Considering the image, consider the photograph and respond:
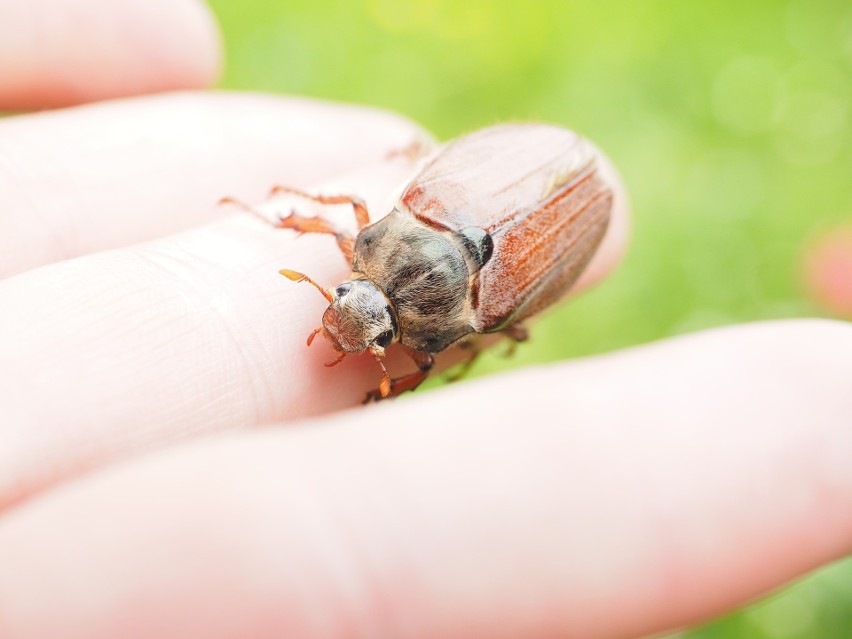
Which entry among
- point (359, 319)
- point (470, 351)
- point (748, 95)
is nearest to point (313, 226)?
point (359, 319)

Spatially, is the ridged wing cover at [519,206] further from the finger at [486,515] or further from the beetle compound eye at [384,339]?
the finger at [486,515]

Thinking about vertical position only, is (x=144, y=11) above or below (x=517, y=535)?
above

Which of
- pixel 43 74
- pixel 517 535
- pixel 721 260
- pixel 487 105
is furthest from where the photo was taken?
pixel 487 105

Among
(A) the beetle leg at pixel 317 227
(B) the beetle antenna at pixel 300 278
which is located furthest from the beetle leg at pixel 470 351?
(B) the beetle antenna at pixel 300 278

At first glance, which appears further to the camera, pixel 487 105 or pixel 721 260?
pixel 487 105

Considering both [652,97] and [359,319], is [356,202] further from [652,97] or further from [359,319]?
[652,97]

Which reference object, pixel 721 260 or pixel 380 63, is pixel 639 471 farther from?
pixel 380 63

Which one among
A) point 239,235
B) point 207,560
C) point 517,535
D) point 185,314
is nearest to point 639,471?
point 517,535

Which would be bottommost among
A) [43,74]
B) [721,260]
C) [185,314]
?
[721,260]
